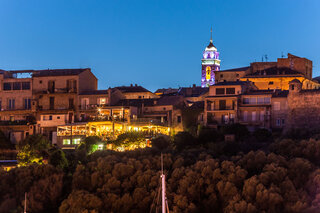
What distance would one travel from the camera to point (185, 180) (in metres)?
38.8

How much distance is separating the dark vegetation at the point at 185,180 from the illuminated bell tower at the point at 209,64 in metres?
40.8

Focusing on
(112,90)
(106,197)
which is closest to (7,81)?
(112,90)

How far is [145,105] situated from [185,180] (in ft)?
73.1

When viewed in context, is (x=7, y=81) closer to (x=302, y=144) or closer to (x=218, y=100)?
(x=218, y=100)

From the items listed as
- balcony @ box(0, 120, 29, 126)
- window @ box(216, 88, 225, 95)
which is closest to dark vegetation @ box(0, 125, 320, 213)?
window @ box(216, 88, 225, 95)

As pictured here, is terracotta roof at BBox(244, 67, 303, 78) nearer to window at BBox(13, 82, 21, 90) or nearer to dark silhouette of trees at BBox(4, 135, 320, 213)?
dark silhouette of trees at BBox(4, 135, 320, 213)

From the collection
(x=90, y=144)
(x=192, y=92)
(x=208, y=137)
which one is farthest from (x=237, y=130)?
(x=192, y=92)

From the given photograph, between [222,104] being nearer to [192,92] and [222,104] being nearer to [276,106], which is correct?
Result: [276,106]

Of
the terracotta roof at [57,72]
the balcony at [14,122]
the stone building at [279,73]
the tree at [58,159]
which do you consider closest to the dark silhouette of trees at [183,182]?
the tree at [58,159]

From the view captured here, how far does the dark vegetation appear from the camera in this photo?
3588 centimetres

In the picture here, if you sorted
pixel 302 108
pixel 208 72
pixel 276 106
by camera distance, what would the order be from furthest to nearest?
pixel 208 72, pixel 276 106, pixel 302 108

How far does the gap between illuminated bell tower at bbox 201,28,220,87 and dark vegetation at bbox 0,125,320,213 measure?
40.8m

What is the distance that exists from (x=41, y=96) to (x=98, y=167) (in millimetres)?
21231

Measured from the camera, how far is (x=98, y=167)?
1677 inches
